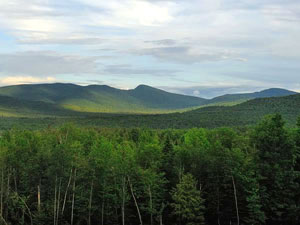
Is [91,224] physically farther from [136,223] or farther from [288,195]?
[288,195]

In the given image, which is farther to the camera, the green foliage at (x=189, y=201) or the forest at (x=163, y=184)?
the forest at (x=163, y=184)

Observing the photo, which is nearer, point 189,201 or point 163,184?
point 189,201

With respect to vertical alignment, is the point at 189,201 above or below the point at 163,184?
below

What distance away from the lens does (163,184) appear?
172 ft

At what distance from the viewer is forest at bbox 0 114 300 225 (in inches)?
1825

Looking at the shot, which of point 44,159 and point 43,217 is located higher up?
point 44,159

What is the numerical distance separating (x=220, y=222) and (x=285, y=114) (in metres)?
142

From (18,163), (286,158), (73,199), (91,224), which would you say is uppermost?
(286,158)

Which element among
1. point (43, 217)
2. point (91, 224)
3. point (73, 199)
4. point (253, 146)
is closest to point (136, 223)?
point (91, 224)

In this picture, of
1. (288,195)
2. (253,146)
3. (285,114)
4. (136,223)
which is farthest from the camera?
(285,114)

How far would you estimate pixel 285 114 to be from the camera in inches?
7057

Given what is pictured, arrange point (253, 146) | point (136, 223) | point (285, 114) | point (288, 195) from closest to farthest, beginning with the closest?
point (288, 195) < point (253, 146) < point (136, 223) < point (285, 114)

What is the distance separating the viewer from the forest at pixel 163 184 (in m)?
46.3

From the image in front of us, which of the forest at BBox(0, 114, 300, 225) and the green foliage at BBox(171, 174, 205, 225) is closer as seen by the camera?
the green foliage at BBox(171, 174, 205, 225)
